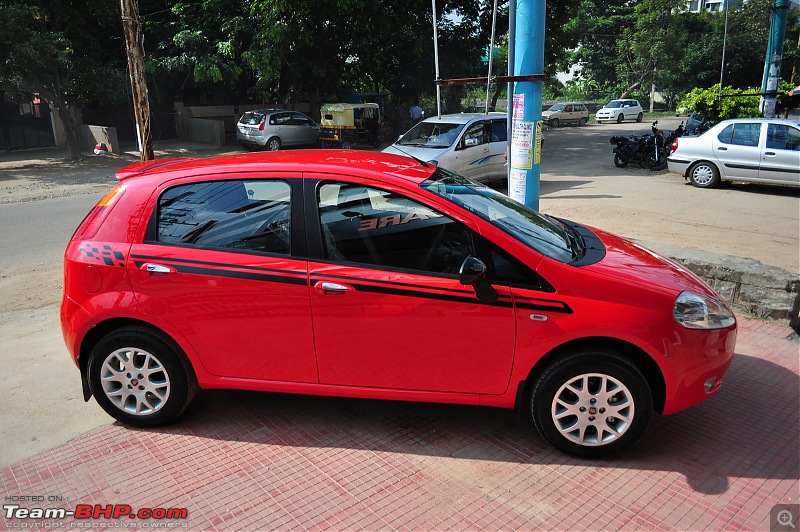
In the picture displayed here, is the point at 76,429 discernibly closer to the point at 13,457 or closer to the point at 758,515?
the point at 13,457

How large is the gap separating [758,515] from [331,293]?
8.32ft

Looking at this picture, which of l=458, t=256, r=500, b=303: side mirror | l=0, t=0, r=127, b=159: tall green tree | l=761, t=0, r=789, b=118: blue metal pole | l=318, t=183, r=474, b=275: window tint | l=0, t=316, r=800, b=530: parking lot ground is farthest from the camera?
l=761, t=0, r=789, b=118: blue metal pole

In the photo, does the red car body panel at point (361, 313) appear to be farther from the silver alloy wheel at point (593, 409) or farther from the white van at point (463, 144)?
the white van at point (463, 144)

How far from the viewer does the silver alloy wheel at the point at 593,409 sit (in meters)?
3.52

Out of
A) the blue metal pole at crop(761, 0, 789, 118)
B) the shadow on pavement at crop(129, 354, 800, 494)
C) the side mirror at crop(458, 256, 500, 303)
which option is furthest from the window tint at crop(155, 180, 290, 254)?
the blue metal pole at crop(761, 0, 789, 118)

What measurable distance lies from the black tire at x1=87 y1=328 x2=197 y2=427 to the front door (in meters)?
0.93

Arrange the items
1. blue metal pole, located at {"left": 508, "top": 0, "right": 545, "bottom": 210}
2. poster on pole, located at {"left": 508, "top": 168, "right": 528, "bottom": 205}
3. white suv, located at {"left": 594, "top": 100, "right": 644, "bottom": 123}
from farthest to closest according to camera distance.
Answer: white suv, located at {"left": 594, "top": 100, "right": 644, "bottom": 123} < poster on pole, located at {"left": 508, "top": 168, "right": 528, "bottom": 205} < blue metal pole, located at {"left": 508, "top": 0, "right": 545, "bottom": 210}

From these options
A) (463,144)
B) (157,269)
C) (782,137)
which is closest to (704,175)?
(782,137)

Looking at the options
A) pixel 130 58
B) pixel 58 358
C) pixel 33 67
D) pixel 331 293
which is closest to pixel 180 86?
pixel 33 67

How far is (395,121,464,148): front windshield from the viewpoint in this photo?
43.4 ft

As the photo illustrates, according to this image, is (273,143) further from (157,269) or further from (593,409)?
(593,409)

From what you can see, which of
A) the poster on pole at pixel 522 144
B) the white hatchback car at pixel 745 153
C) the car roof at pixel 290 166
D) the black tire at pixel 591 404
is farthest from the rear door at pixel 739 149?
the black tire at pixel 591 404

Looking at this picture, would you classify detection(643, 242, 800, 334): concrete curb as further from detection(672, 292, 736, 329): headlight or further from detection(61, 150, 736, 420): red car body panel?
detection(672, 292, 736, 329): headlight

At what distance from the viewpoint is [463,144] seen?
1316 cm
